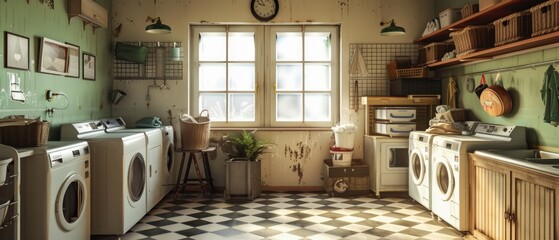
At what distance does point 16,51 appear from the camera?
338 cm

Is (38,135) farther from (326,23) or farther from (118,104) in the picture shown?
(326,23)

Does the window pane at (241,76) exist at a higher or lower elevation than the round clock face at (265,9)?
lower

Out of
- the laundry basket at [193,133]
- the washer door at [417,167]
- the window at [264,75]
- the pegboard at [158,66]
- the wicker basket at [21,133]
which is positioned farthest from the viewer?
the window at [264,75]

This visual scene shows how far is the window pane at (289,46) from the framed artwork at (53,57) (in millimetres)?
2690

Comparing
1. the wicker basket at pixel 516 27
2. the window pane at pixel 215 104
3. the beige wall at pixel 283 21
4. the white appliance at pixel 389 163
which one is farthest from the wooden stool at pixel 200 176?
the wicker basket at pixel 516 27

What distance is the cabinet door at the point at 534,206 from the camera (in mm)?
2564

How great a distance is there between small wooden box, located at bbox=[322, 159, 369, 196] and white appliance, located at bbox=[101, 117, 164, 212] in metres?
2.04

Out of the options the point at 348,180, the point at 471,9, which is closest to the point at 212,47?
the point at 348,180

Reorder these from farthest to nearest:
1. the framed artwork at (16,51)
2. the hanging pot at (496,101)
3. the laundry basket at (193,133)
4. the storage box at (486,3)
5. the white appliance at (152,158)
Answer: the laundry basket at (193,133), the white appliance at (152,158), the hanging pot at (496,101), the storage box at (486,3), the framed artwork at (16,51)

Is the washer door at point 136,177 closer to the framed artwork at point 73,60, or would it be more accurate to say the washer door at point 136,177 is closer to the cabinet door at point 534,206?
the framed artwork at point 73,60

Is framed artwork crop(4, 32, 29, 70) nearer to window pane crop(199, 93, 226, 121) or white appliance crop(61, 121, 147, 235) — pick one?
white appliance crop(61, 121, 147, 235)

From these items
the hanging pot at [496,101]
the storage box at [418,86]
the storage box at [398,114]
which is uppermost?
the storage box at [418,86]

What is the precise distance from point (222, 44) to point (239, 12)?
499mm

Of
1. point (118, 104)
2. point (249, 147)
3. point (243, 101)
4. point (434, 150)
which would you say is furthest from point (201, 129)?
point (434, 150)
